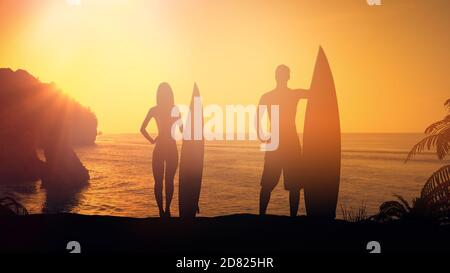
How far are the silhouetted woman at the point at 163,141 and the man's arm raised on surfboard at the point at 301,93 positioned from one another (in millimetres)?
2800

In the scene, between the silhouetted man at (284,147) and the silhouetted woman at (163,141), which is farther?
the silhouetted woman at (163,141)

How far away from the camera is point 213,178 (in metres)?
42.4

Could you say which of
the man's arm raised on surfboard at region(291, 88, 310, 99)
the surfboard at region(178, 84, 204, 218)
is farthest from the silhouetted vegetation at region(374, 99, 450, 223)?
the surfboard at region(178, 84, 204, 218)

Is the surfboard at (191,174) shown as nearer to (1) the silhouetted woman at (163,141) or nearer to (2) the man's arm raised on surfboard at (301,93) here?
(1) the silhouetted woman at (163,141)

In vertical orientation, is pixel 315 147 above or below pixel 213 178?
above

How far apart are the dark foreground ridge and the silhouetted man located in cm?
72

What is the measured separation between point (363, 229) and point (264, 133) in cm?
265

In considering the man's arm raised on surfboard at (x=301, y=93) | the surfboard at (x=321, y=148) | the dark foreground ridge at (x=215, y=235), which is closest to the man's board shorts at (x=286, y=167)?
the surfboard at (x=321, y=148)

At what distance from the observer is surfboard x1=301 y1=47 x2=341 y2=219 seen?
8039 millimetres

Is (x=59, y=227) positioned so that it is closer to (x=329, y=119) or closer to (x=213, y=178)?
(x=329, y=119)

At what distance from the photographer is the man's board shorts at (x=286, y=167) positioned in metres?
7.91

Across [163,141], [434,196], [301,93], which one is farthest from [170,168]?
[434,196]

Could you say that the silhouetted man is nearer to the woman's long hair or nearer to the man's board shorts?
the man's board shorts
